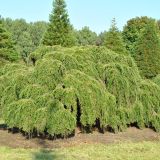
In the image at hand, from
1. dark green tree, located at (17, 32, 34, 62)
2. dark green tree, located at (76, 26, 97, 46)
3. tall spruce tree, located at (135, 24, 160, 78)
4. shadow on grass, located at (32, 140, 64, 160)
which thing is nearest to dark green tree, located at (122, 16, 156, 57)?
dark green tree, located at (17, 32, 34, 62)

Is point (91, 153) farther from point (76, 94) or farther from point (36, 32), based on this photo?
point (36, 32)

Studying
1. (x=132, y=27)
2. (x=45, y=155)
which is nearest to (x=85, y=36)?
(x=132, y=27)

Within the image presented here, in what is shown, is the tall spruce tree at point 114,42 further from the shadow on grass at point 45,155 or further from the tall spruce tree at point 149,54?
the shadow on grass at point 45,155

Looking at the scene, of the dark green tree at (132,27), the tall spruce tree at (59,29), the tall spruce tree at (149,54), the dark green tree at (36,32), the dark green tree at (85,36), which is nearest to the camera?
the tall spruce tree at (59,29)

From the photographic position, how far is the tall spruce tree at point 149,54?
3616cm

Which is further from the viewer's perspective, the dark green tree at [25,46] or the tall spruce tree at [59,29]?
the dark green tree at [25,46]

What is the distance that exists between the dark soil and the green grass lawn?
0.60 metres

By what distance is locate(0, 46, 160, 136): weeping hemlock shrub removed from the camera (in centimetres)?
1164

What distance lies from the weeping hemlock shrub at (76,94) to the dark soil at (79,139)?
0.85 feet

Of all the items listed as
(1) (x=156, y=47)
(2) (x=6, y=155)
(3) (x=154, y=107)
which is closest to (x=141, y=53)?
(1) (x=156, y=47)

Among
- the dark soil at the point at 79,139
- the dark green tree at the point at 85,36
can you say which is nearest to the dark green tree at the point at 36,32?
the dark green tree at the point at 85,36

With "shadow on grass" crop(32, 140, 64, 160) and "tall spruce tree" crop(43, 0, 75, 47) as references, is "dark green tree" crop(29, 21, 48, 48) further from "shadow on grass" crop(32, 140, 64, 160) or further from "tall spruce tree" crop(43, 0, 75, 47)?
"shadow on grass" crop(32, 140, 64, 160)

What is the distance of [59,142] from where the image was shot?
1166cm

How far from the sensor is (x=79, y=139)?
1205 cm
